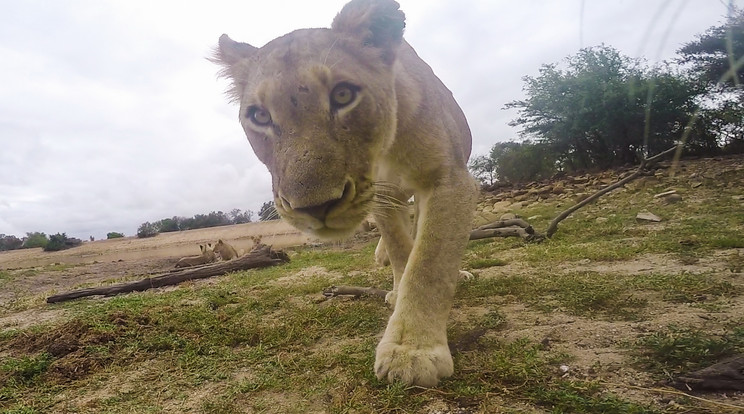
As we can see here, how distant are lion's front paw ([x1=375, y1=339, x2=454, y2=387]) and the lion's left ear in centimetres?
202

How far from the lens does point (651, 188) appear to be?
35.4ft

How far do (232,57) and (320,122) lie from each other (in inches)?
59.6

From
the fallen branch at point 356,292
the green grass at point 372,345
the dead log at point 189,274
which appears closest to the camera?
the green grass at point 372,345

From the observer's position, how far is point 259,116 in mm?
2873

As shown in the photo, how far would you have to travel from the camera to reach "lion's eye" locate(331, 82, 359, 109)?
8.76ft

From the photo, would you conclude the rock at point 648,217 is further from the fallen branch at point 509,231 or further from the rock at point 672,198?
the fallen branch at point 509,231

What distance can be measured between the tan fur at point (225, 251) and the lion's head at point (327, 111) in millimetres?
8668

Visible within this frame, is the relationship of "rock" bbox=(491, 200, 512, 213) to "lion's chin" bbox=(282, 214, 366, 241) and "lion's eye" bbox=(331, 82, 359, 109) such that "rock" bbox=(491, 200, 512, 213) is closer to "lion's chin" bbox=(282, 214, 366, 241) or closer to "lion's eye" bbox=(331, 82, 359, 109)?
"lion's eye" bbox=(331, 82, 359, 109)

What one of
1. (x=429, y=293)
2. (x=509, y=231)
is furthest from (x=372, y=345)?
(x=509, y=231)

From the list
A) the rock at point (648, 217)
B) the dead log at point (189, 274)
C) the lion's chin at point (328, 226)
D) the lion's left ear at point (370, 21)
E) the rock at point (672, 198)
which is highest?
the lion's left ear at point (370, 21)

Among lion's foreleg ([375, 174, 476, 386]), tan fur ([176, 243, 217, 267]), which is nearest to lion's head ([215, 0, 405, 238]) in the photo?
lion's foreleg ([375, 174, 476, 386])

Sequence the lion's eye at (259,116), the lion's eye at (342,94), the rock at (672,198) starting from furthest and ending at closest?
the rock at (672,198) < the lion's eye at (259,116) < the lion's eye at (342,94)

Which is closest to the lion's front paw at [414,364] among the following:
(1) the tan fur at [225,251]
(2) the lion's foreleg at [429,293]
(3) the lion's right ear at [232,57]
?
(2) the lion's foreleg at [429,293]

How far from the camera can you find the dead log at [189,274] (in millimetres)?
6359
